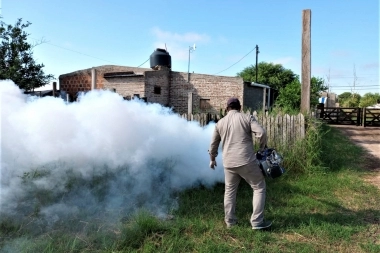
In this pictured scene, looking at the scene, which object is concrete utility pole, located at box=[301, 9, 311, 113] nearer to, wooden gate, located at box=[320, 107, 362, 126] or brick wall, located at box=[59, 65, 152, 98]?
wooden gate, located at box=[320, 107, 362, 126]

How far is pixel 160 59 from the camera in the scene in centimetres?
2220

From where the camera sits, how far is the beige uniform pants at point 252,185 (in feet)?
13.3

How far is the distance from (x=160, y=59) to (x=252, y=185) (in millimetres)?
19068

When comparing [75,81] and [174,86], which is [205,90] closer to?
[174,86]

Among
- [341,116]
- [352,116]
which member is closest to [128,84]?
[341,116]

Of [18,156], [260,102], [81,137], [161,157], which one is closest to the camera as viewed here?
[18,156]

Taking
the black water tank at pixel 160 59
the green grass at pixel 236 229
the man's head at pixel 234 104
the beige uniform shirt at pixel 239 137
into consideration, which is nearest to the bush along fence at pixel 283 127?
the green grass at pixel 236 229

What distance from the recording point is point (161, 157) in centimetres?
532

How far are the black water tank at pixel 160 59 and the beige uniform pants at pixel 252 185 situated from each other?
61.7 feet

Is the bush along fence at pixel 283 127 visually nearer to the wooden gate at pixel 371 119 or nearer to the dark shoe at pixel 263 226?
the dark shoe at pixel 263 226

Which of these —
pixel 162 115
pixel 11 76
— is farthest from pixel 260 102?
pixel 162 115

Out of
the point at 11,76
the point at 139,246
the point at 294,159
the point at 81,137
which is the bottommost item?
the point at 139,246

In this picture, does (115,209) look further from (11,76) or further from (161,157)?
(11,76)

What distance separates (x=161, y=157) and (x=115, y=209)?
48.5 inches
